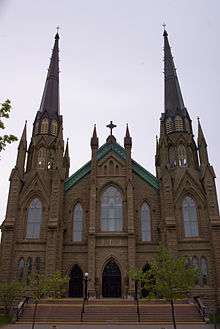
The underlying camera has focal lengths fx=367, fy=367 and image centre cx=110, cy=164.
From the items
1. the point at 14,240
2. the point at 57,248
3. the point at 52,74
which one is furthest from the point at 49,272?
the point at 52,74

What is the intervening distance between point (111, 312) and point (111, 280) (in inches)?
248

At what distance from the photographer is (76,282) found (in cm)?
3064

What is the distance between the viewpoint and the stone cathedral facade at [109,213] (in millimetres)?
29953

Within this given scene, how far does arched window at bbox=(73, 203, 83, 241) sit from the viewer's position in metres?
32.0

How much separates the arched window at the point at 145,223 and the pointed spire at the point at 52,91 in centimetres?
1444

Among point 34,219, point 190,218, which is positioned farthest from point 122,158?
point 34,219

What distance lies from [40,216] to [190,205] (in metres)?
13.3

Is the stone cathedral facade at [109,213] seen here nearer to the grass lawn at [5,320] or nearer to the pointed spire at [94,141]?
the pointed spire at [94,141]

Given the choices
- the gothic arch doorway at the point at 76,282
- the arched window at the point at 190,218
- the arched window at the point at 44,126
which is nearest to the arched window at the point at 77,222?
the gothic arch doorway at the point at 76,282

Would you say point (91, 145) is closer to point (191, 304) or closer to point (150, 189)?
point (150, 189)

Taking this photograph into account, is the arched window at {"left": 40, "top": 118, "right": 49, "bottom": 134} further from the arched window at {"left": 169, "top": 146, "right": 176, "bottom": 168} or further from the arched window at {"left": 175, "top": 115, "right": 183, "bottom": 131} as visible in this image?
the arched window at {"left": 175, "top": 115, "right": 183, "bottom": 131}

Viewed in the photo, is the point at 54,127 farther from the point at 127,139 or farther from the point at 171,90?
the point at 171,90

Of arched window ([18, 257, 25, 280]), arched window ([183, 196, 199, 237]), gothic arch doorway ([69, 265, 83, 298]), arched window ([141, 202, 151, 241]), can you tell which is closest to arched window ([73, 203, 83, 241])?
gothic arch doorway ([69, 265, 83, 298])

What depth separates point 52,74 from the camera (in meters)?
43.1
